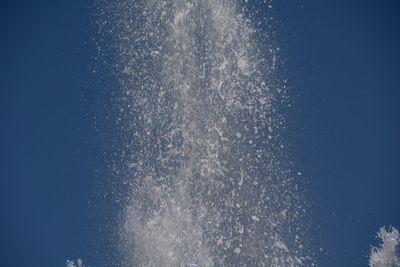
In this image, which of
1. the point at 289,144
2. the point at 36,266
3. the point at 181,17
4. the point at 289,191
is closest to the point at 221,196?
the point at 289,191

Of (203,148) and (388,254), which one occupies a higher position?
(203,148)

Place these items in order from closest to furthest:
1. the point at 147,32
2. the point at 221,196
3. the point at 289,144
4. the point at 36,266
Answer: the point at 221,196 < the point at 147,32 < the point at 289,144 < the point at 36,266

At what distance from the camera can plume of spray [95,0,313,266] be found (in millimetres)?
13165

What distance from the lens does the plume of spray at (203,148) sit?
1316 centimetres

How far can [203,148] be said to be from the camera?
12828 millimetres

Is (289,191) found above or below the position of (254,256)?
above

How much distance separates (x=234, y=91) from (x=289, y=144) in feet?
13.1

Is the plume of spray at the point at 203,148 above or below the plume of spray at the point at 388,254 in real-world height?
above

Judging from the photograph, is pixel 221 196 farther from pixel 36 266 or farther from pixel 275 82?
pixel 36 266

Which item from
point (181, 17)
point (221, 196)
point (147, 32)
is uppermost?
point (147, 32)

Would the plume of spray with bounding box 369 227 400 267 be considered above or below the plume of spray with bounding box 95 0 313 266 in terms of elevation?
below

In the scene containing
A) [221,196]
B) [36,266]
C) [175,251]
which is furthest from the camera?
[36,266]

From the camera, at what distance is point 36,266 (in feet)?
80.4

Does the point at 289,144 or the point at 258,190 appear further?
the point at 289,144
